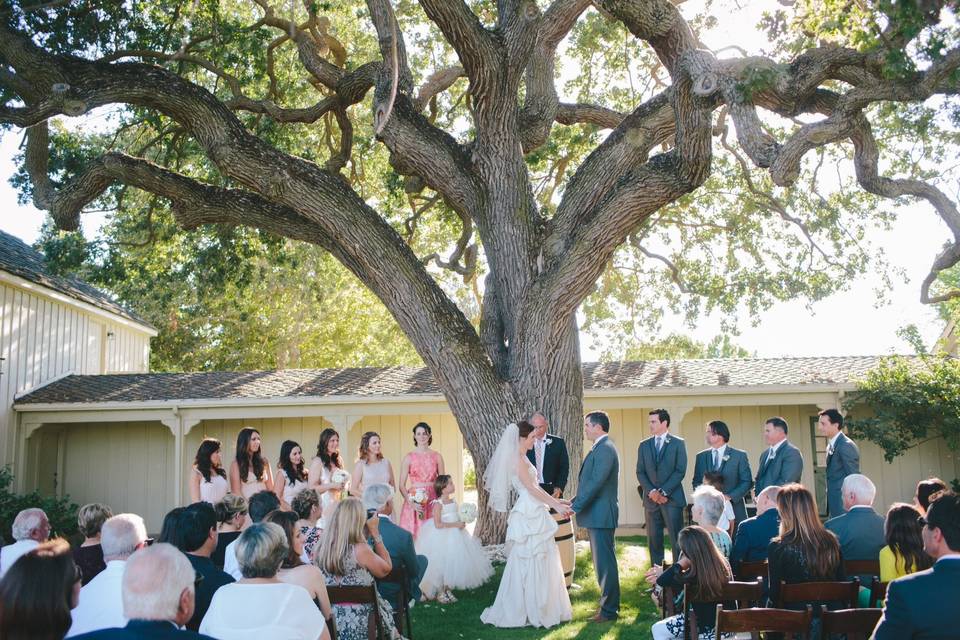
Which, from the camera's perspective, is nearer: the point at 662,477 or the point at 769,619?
the point at 769,619

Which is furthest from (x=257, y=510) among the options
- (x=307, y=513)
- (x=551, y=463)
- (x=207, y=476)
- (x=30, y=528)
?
(x=551, y=463)

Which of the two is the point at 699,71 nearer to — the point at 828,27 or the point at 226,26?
the point at 828,27

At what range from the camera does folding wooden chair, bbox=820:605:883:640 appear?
4566mm

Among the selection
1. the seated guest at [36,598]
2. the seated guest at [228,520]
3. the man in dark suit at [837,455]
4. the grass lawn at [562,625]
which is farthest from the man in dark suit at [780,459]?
the seated guest at [36,598]

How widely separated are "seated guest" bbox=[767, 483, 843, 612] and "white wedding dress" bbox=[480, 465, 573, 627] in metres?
3.08

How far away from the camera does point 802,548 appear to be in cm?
555

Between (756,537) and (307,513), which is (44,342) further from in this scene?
(756,537)

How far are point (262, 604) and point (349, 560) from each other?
74.8 inches

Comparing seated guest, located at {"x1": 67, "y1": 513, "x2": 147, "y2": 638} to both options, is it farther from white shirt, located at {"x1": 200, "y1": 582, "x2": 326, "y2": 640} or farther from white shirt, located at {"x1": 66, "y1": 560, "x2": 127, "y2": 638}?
white shirt, located at {"x1": 200, "y1": 582, "x2": 326, "y2": 640}

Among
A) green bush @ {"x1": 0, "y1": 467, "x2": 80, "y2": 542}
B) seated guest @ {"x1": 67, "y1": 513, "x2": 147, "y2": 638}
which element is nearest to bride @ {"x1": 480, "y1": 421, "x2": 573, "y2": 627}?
seated guest @ {"x1": 67, "y1": 513, "x2": 147, "y2": 638}

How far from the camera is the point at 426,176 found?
1198 cm

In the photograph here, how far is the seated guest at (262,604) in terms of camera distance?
4156mm

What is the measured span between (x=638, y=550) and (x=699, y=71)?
8.35m

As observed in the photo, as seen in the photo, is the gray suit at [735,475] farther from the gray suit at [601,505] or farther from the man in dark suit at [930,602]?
the man in dark suit at [930,602]
